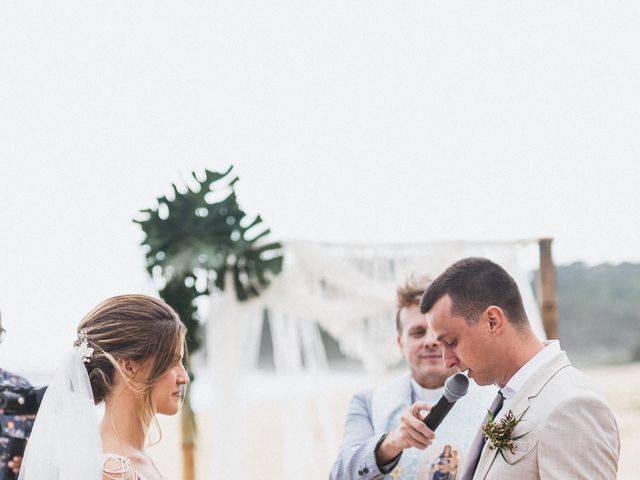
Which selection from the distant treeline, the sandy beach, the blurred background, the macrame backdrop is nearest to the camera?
the macrame backdrop

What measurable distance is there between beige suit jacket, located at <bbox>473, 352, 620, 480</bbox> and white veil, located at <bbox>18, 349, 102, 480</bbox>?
1.04 m

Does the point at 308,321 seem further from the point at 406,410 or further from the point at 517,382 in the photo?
the point at 517,382

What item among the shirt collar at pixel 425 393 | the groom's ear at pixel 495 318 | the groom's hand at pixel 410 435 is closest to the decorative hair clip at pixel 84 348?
the groom's hand at pixel 410 435

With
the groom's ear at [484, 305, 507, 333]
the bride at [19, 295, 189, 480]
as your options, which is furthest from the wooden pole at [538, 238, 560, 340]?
the bride at [19, 295, 189, 480]

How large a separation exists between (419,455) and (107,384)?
1.08 m

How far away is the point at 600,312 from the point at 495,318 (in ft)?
76.8

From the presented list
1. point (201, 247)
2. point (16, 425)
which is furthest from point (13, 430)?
point (201, 247)

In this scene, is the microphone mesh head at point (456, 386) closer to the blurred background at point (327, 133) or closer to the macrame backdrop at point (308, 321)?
the macrame backdrop at point (308, 321)

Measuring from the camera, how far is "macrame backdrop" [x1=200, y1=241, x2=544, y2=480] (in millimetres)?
4852

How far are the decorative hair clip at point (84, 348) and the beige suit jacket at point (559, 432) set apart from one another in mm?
1081

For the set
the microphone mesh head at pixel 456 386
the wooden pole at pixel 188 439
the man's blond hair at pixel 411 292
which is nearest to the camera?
the microphone mesh head at pixel 456 386

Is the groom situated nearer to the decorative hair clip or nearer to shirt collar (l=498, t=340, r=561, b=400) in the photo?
shirt collar (l=498, t=340, r=561, b=400)

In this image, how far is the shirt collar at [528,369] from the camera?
2.03 metres

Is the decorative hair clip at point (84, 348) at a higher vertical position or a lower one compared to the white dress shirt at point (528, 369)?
higher
